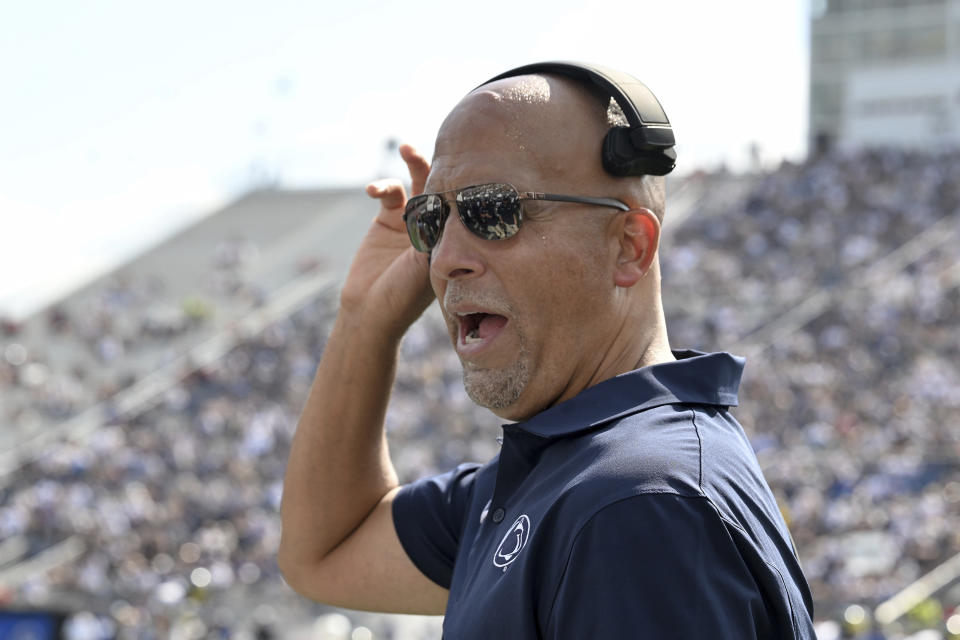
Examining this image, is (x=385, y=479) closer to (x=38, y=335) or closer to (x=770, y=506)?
(x=770, y=506)

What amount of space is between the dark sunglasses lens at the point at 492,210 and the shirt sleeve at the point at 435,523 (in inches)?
22.2

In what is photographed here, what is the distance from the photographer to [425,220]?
1.70 metres

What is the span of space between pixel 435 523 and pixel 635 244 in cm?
71

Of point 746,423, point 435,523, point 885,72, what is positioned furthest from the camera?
point 885,72

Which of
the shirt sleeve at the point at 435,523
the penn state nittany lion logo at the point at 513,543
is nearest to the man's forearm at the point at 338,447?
the shirt sleeve at the point at 435,523

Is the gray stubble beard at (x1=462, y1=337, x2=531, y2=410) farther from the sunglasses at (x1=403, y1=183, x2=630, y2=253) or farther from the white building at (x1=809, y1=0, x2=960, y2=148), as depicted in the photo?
the white building at (x1=809, y1=0, x2=960, y2=148)

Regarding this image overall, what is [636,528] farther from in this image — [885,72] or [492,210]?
[885,72]

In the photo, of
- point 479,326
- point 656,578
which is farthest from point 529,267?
point 656,578

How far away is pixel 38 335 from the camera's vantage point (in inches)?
922

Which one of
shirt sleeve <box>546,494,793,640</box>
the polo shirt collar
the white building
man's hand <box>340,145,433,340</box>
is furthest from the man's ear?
the white building

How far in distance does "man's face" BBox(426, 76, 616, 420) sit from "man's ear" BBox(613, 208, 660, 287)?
2 centimetres

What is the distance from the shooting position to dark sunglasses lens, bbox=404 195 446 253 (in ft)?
5.41

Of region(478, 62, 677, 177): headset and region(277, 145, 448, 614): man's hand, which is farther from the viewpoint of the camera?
region(277, 145, 448, 614): man's hand

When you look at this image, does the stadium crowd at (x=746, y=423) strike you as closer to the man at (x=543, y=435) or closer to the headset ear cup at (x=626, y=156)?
the man at (x=543, y=435)
